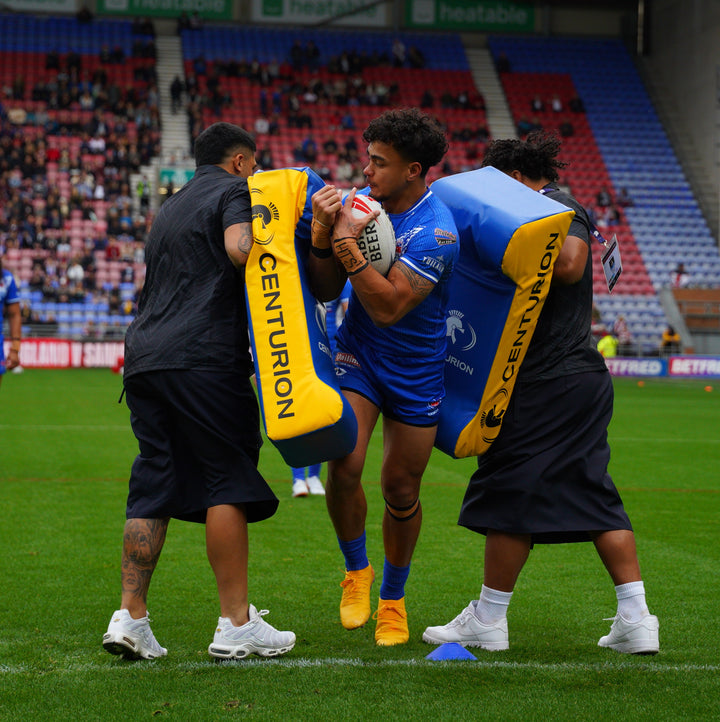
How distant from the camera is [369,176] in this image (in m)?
4.16

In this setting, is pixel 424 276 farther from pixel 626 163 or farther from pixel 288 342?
pixel 626 163

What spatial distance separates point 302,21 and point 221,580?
1486 inches

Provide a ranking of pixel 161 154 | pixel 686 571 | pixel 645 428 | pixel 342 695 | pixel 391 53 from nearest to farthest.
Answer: pixel 342 695 < pixel 686 571 < pixel 645 428 < pixel 161 154 < pixel 391 53

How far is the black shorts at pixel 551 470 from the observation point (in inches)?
161

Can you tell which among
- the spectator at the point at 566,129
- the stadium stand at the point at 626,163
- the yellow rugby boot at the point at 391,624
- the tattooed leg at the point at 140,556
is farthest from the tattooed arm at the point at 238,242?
the spectator at the point at 566,129

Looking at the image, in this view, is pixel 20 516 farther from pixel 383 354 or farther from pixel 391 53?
pixel 391 53

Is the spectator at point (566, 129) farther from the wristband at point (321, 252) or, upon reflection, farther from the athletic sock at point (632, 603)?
the wristband at point (321, 252)

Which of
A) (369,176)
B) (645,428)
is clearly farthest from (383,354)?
(645,428)

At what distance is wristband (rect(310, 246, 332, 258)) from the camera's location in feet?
12.7

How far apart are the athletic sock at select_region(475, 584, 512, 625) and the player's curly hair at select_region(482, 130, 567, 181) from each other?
1.84 meters

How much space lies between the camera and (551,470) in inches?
161

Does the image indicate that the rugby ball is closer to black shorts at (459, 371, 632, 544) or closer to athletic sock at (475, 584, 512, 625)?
black shorts at (459, 371, 632, 544)

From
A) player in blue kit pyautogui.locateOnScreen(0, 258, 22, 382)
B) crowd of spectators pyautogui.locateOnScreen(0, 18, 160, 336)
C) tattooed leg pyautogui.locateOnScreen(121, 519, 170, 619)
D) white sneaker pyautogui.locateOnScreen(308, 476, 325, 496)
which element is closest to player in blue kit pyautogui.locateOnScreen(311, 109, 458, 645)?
tattooed leg pyautogui.locateOnScreen(121, 519, 170, 619)

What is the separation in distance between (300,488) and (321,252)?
4820mm
